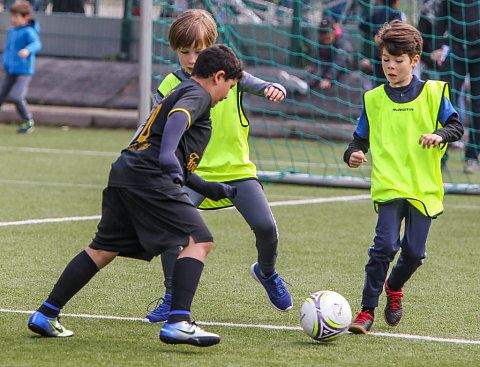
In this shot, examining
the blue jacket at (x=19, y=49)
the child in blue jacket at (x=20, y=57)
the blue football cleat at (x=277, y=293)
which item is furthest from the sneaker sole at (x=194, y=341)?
the blue jacket at (x=19, y=49)

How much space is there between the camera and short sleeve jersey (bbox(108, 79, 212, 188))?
3.93m

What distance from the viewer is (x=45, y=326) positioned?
4.00 m

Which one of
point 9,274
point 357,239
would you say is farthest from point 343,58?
point 9,274

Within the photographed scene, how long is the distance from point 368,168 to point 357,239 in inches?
166

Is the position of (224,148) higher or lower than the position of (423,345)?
higher

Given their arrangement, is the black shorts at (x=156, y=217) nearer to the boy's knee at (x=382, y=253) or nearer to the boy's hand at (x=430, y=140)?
the boy's knee at (x=382, y=253)

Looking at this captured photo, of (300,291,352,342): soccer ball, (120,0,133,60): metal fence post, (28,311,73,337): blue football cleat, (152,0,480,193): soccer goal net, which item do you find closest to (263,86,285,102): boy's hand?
(300,291,352,342): soccer ball

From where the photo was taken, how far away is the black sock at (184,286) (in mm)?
3896

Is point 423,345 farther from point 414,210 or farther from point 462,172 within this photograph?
point 462,172

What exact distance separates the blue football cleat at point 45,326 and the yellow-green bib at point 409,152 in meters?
1.63

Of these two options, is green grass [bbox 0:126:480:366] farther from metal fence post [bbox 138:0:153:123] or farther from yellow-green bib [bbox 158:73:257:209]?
metal fence post [bbox 138:0:153:123]

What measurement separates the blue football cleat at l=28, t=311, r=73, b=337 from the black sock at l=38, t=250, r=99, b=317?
23mm

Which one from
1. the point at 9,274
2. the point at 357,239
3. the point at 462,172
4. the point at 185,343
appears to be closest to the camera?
the point at 185,343

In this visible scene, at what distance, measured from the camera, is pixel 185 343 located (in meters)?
3.86
